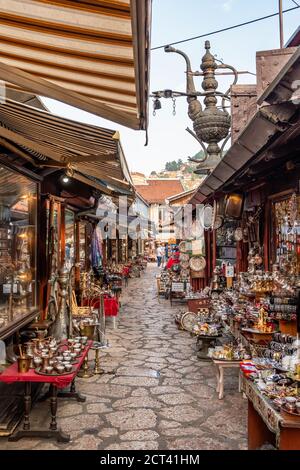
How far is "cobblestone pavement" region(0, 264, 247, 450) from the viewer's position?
178 inches

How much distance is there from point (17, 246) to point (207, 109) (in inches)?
362

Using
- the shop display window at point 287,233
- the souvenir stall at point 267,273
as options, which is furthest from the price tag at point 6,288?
the shop display window at point 287,233

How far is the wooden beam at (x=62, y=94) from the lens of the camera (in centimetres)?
298

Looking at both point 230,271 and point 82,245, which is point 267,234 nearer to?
point 230,271

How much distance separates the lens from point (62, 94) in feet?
10.3

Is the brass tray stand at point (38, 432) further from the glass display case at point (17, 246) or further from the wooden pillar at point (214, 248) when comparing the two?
the wooden pillar at point (214, 248)

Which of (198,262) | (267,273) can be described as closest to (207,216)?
(198,262)

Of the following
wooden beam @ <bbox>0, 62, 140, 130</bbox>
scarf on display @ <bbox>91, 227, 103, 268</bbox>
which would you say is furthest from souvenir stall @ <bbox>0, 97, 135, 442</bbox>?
scarf on display @ <bbox>91, 227, 103, 268</bbox>

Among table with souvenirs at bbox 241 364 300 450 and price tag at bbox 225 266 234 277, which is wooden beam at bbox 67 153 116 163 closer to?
table with souvenirs at bbox 241 364 300 450

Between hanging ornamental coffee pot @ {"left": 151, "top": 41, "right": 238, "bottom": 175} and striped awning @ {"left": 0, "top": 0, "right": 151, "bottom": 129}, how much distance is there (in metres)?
10.1

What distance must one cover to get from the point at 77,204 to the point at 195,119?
5.86m

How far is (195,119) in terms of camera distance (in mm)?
13938

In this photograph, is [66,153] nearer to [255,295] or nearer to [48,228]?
[48,228]

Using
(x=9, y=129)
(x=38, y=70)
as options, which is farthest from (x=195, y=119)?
(x=38, y=70)
